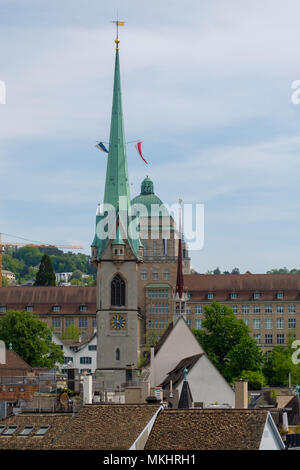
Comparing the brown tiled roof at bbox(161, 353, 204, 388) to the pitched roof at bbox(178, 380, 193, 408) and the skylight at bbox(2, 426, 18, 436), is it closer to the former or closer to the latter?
the pitched roof at bbox(178, 380, 193, 408)

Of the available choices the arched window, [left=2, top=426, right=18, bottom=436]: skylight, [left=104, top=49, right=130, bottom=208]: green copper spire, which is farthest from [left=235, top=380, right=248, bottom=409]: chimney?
[left=104, top=49, right=130, bottom=208]: green copper spire

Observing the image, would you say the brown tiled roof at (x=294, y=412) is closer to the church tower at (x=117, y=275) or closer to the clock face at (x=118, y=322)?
the church tower at (x=117, y=275)

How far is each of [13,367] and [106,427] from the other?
7871 cm

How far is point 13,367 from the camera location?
5349 inches

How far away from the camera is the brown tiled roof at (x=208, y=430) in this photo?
54312 mm

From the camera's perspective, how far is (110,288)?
17025 centimetres

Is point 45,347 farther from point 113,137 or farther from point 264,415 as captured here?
point 264,415

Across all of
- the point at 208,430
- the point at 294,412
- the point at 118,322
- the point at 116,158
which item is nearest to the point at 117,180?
the point at 116,158

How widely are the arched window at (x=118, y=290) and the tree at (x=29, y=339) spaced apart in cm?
881

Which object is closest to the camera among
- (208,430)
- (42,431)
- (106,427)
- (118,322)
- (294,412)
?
(208,430)

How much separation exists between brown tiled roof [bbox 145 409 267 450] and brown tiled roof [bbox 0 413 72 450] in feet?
17.7

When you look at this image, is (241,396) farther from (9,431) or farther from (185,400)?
(9,431)

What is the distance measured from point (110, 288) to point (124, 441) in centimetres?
11534

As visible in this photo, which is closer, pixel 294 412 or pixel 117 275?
pixel 294 412
